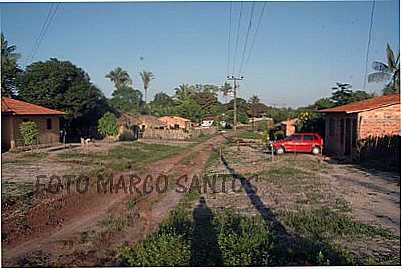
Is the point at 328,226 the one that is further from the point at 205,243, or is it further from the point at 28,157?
the point at 28,157

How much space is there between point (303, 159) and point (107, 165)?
8.09m

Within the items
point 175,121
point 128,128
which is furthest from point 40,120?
point 175,121

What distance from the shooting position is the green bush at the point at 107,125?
19938mm

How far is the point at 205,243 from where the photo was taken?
5402 millimetres

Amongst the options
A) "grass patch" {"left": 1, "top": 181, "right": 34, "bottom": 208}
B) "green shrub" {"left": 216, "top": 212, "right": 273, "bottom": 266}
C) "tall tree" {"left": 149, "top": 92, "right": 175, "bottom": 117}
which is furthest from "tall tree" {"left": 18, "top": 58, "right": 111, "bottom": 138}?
"tall tree" {"left": 149, "top": 92, "right": 175, "bottom": 117}

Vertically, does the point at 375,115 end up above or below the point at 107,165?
above

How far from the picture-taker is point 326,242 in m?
5.50

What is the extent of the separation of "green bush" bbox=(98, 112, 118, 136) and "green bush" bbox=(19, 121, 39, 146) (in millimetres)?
3708

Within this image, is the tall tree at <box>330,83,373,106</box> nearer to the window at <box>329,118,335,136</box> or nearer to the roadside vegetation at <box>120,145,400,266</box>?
the window at <box>329,118,335,136</box>

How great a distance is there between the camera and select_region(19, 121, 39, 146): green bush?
14708 millimetres

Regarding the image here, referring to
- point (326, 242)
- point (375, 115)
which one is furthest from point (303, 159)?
point (326, 242)

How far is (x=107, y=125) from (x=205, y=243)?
16826 mm

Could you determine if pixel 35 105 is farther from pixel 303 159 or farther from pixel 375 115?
pixel 375 115

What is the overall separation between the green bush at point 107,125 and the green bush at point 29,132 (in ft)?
12.2
